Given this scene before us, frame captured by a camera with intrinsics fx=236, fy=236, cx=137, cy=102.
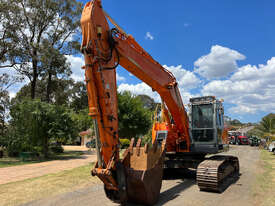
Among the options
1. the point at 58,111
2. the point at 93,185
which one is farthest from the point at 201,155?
the point at 58,111

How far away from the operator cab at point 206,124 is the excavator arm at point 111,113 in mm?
2896

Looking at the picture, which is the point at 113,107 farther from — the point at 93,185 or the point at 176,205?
the point at 93,185

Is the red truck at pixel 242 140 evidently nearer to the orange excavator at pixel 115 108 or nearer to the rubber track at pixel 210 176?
the orange excavator at pixel 115 108

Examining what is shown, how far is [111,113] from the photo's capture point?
559 centimetres

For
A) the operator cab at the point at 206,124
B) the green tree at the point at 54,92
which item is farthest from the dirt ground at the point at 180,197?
the green tree at the point at 54,92

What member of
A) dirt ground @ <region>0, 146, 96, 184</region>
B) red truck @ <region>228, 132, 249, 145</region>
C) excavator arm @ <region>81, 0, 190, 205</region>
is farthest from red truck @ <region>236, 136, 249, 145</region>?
excavator arm @ <region>81, 0, 190, 205</region>

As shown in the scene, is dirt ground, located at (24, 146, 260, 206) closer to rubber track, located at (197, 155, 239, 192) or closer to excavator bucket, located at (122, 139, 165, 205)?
rubber track, located at (197, 155, 239, 192)

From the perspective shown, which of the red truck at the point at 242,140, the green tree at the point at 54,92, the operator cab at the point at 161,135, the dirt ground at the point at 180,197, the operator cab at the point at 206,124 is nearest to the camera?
the dirt ground at the point at 180,197

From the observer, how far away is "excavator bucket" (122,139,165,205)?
5777mm

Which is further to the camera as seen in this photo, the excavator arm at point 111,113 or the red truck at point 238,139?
the red truck at point 238,139

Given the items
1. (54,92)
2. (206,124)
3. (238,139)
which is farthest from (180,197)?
(238,139)

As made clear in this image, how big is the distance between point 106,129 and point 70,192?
361 centimetres

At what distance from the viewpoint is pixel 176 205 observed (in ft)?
20.7

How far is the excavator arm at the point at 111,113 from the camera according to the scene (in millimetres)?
5387
